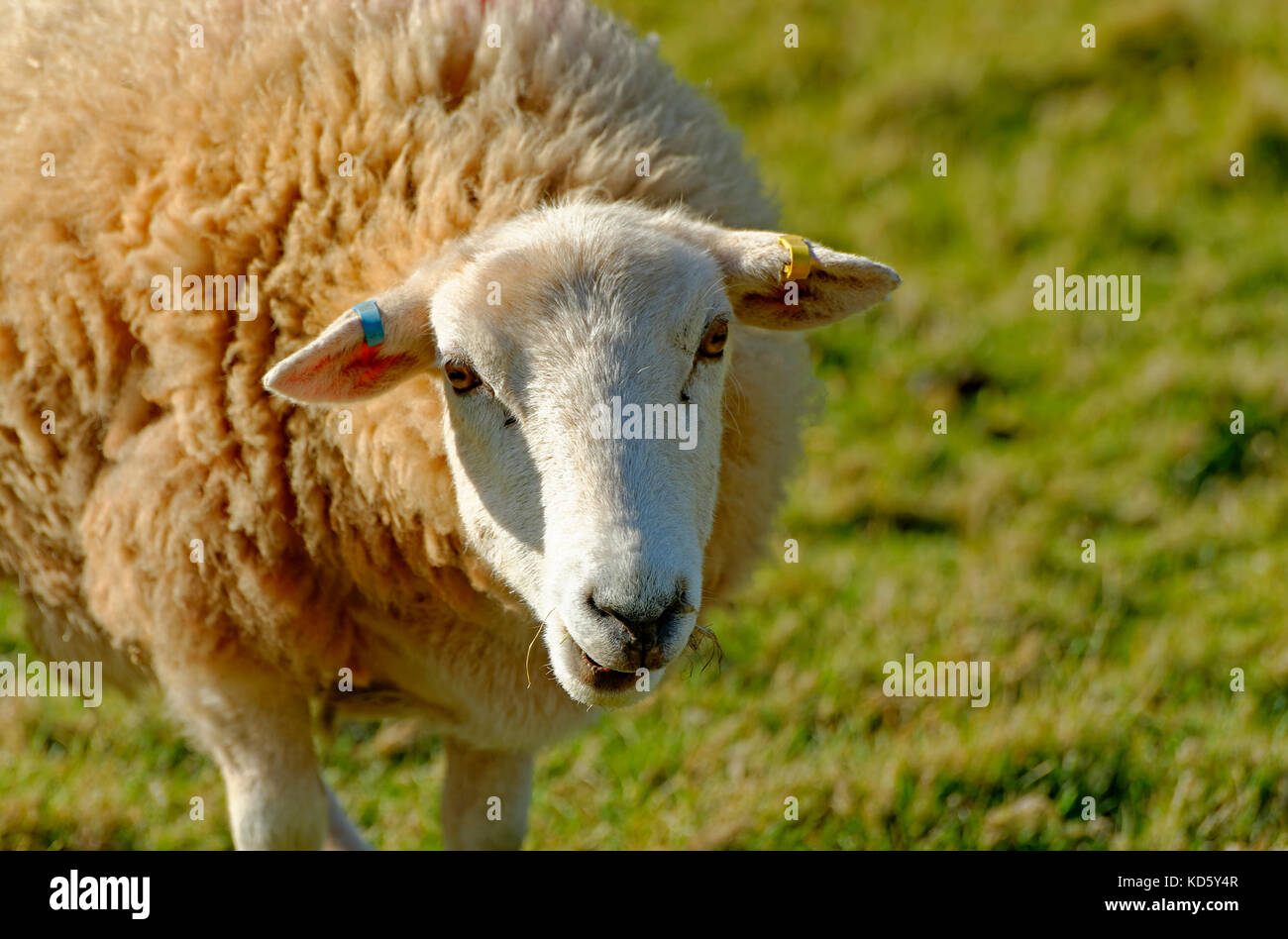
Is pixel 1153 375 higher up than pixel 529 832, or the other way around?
pixel 1153 375

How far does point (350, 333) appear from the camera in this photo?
2.99 metres

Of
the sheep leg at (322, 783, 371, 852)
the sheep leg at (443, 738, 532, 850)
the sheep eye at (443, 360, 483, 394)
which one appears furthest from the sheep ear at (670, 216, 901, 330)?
the sheep leg at (322, 783, 371, 852)

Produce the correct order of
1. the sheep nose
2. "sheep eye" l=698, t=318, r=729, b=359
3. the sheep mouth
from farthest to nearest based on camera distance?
"sheep eye" l=698, t=318, r=729, b=359 < the sheep mouth < the sheep nose

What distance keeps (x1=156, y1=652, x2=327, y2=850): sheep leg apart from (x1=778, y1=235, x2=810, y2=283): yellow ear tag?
1548mm

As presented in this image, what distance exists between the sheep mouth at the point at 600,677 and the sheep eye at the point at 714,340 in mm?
664

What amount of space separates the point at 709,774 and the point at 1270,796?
59.6 inches

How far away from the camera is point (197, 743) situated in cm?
390

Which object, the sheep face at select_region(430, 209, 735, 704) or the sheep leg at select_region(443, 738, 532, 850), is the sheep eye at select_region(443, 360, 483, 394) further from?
the sheep leg at select_region(443, 738, 532, 850)

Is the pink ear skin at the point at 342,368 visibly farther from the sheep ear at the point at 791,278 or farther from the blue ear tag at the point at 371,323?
the sheep ear at the point at 791,278

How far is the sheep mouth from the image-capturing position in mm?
2898

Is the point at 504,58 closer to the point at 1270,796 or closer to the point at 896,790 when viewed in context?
the point at 896,790

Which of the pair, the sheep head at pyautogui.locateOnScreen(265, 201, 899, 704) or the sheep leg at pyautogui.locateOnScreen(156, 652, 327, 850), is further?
the sheep leg at pyautogui.locateOnScreen(156, 652, 327, 850)

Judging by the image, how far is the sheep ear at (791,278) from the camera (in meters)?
3.19
